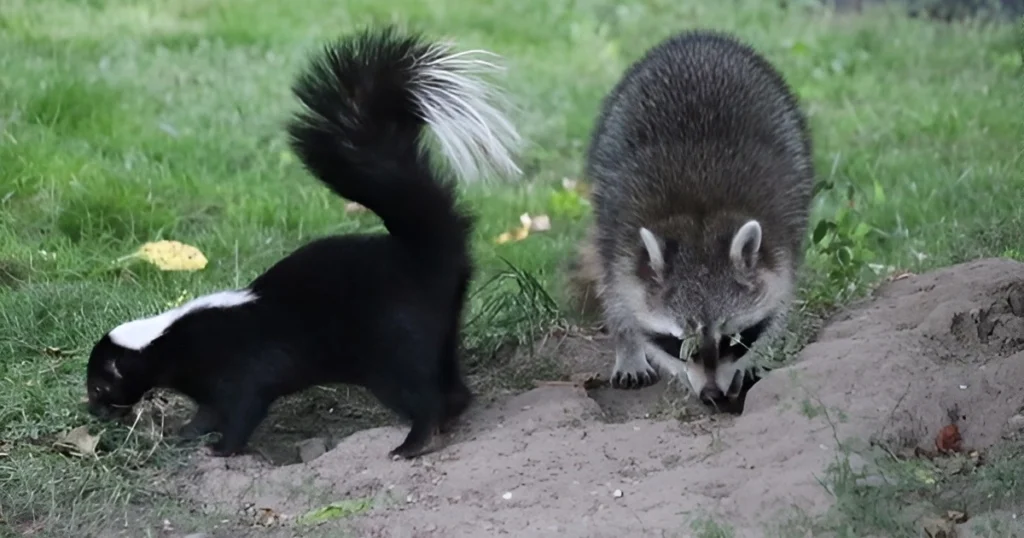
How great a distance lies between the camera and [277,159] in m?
8.46

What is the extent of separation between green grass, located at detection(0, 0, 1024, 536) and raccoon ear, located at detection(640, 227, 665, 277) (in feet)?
2.42

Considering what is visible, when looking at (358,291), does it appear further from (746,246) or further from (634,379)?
(746,246)

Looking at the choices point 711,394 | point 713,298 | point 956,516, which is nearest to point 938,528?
point 956,516

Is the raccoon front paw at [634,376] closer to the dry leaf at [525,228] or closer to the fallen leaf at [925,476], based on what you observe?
the fallen leaf at [925,476]

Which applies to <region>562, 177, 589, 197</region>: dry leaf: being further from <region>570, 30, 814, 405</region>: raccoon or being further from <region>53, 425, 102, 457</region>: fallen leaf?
<region>53, 425, 102, 457</region>: fallen leaf

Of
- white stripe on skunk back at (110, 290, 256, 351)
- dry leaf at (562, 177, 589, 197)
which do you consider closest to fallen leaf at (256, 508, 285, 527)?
white stripe on skunk back at (110, 290, 256, 351)

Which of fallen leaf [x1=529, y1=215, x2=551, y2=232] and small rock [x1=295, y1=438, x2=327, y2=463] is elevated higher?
small rock [x1=295, y1=438, x2=327, y2=463]

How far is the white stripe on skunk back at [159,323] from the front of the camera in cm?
479

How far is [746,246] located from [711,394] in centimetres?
57

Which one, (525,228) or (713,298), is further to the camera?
(525,228)

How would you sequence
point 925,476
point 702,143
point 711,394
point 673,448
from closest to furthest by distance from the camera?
point 925,476, point 673,448, point 711,394, point 702,143

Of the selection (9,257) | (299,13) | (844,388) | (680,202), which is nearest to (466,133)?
(680,202)

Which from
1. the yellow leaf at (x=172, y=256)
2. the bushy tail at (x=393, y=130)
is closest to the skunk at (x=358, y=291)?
the bushy tail at (x=393, y=130)

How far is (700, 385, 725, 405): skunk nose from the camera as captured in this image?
474 centimetres
